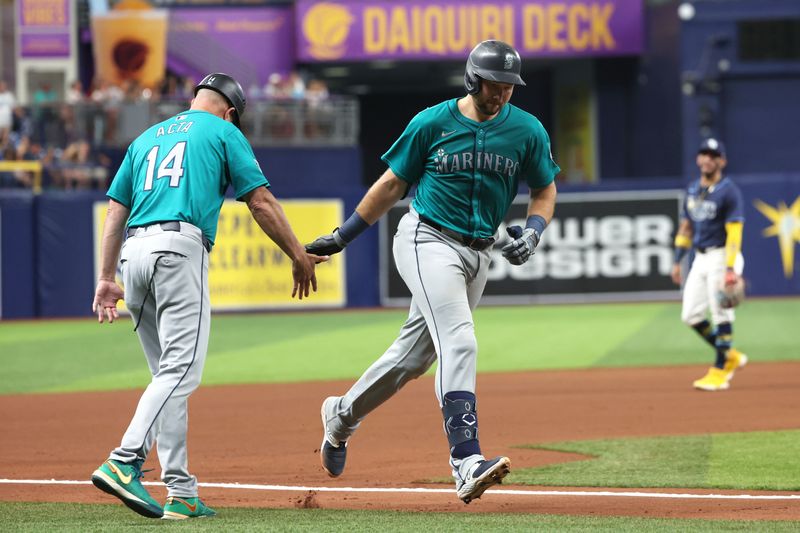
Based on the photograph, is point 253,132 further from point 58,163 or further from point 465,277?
point 465,277

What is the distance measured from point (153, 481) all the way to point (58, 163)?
19565 mm

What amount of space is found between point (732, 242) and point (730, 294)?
19.4 inches

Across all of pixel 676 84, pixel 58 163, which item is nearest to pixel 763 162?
pixel 676 84

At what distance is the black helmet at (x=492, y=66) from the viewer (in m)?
6.48

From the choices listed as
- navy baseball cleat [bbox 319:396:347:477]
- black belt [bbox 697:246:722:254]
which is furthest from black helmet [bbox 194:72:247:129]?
black belt [bbox 697:246:722:254]

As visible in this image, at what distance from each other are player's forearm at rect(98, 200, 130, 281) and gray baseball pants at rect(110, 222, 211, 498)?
0.14 meters

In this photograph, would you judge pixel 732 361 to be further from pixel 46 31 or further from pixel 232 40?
pixel 46 31

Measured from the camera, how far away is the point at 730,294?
1191cm

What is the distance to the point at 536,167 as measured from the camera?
22.6 ft

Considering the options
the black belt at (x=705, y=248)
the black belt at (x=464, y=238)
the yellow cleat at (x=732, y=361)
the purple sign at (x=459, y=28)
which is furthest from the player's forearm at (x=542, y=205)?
the purple sign at (x=459, y=28)

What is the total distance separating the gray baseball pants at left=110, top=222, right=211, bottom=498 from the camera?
20.2 feet

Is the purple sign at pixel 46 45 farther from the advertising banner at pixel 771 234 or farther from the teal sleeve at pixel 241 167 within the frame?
the teal sleeve at pixel 241 167

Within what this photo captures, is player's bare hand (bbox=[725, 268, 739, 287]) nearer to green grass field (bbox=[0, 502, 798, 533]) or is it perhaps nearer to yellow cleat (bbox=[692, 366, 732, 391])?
yellow cleat (bbox=[692, 366, 732, 391])

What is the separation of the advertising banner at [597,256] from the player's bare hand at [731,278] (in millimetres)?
12894
